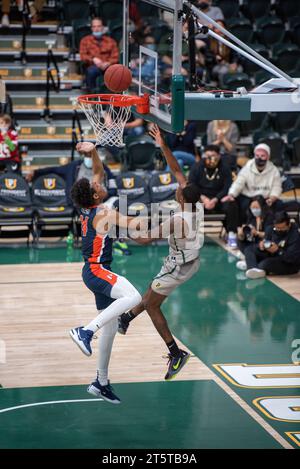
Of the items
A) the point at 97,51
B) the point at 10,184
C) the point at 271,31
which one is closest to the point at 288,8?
the point at 271,31

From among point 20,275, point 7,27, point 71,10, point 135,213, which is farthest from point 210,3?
point 20,275

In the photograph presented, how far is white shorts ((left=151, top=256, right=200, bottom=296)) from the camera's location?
957 cm

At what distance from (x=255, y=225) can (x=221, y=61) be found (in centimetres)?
554

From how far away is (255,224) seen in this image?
47.6 ft

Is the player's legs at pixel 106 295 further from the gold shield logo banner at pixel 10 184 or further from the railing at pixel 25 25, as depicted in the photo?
the railing at pixel 25 25

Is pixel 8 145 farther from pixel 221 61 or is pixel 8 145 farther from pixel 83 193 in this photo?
pixel 83 193

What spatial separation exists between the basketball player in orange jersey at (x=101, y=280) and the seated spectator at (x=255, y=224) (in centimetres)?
537

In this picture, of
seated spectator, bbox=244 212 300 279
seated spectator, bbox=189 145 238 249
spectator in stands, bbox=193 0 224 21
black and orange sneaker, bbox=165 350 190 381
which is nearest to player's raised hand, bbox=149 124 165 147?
black and orange sneaker, bbox=165 350 190 381

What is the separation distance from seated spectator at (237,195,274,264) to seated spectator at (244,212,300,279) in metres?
0.21

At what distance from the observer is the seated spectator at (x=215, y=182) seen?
1552 cm
